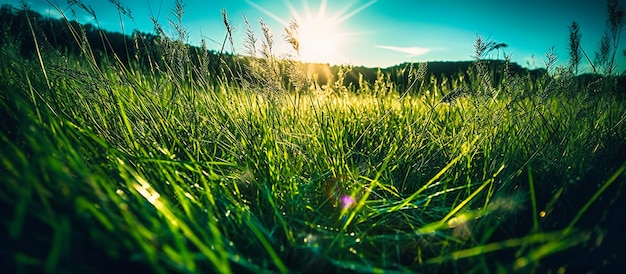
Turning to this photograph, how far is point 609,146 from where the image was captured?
150cm

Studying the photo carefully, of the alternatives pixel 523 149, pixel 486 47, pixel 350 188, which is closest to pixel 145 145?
pixel 350 188

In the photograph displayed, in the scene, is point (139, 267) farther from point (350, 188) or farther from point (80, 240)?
point (350, 188)

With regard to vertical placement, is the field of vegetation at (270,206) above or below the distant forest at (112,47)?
below

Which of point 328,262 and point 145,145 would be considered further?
point 145,145

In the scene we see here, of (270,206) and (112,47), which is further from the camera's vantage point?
(112,47)

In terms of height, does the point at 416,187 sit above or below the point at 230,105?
below

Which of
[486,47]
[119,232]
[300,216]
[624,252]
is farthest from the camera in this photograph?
[486,47]

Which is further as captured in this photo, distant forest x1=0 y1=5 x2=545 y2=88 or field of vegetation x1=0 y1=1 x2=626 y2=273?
distant forest x1=0 y1=5 x2=545 y2=88

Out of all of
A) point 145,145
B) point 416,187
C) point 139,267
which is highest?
point 145,145

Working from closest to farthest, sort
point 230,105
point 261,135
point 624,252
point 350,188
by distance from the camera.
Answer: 1. point 624,252
2. point 350,188
3. point 261,135
4. point 230,105

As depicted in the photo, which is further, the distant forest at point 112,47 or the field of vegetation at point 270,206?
the distant forest at point 112,47

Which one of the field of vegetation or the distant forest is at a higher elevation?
the distant forest

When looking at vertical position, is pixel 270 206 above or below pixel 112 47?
below

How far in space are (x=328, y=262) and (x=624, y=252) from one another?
73 cm
